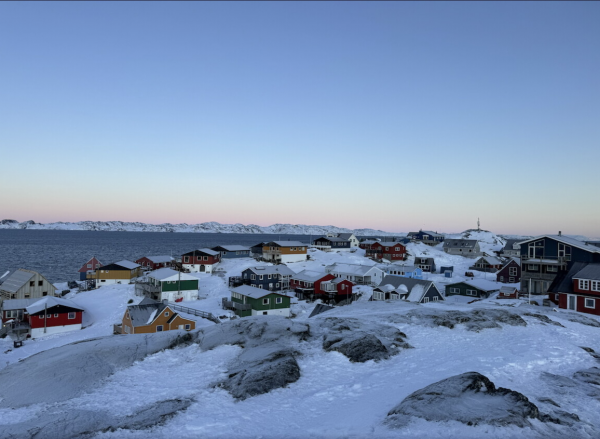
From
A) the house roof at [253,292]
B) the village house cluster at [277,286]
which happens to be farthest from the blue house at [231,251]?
the house roof at [253,292]

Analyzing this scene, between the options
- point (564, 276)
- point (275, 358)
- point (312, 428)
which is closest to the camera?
point (312, 428)

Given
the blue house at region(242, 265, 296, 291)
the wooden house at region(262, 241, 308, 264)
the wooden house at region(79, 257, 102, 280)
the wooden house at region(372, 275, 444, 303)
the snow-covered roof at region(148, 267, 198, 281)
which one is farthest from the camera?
the wooden house at region(262, 241, 308, 264)

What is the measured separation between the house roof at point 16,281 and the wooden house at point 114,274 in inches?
590

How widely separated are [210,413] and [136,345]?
10398mm

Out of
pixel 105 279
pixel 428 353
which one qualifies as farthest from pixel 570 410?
pixel 105 279

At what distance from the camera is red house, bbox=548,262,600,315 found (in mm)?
36438

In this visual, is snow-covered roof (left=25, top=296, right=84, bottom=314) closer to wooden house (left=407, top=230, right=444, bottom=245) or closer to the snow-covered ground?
the snow-covered ground

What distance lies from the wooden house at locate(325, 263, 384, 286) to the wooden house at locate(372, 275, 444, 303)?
12.5m

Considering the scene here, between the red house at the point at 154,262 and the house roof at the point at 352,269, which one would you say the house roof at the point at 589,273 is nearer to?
the house roof at the point at 352,269

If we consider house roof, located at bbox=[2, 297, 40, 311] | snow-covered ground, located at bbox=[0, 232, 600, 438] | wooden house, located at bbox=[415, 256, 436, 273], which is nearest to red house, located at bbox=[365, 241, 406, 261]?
wooden house, located at bbox=[415, 256, 436, 273]

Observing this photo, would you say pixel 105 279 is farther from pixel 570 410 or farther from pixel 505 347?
pixel 570 410

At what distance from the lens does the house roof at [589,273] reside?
3655 cm

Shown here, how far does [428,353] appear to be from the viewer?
70.5 feet

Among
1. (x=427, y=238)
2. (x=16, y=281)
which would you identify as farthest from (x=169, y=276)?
(x=427, y=238)
